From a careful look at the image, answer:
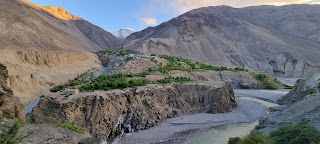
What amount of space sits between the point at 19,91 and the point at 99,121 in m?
18.2

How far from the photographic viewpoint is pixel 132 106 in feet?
72.5

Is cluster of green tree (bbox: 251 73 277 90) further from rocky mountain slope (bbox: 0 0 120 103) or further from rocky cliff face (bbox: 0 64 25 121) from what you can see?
rocky cliff face (bbox: 0 64 25 121)

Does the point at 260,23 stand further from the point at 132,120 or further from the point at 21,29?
the point at 132,120

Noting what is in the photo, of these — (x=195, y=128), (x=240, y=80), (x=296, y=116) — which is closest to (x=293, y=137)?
(x=296, y=116)

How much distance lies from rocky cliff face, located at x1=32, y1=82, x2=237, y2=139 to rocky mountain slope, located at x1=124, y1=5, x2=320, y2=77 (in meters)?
60.8

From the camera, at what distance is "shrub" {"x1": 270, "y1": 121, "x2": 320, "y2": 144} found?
11164 millimetres

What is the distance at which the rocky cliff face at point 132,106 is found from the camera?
60.1 feet

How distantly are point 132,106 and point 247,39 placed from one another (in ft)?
314

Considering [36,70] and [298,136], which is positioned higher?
[36,70]

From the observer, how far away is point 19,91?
30.6m

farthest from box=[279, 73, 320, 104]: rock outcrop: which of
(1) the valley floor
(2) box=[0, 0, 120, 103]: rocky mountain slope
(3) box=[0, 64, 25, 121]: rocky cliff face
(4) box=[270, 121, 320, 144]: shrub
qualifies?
(2) box=[0, 0, 120, 103]: rocky mountain slope

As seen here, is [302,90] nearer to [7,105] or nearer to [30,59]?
[7,105]

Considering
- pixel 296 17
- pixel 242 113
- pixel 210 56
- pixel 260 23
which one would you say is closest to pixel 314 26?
pixel 296 17

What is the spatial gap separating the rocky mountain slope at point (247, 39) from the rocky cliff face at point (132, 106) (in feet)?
199
